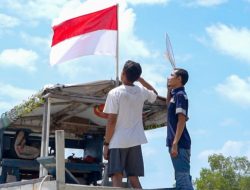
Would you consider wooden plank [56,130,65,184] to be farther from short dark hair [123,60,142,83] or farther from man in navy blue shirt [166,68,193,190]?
man in navy blue shirt [166,68,193,190]

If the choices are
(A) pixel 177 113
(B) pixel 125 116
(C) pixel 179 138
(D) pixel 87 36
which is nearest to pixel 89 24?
(D) pixel 87 36

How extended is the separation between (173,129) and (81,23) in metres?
2.44

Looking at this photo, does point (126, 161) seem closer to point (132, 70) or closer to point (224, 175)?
point (132, 70)

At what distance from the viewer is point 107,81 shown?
23.2 ft

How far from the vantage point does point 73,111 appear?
8.26 m

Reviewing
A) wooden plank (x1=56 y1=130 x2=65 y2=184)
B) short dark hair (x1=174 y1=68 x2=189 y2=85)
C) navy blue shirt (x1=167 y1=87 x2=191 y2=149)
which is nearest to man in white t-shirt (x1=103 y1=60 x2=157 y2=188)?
navy blue shirt (x1=167 y1=87 x2=191 y2=149)

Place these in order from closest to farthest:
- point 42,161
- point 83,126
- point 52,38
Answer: point 42,161 → point 52,38 → point 83,126

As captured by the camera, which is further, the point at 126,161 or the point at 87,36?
the point at 87,36

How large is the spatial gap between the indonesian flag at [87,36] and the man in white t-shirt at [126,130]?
4.65ft

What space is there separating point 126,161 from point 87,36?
88.0 inches

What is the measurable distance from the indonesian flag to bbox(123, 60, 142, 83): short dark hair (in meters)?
1.38

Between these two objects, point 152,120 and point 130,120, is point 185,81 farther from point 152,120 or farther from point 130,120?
point 152,120

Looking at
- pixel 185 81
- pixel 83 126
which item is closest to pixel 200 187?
pixel 83 126

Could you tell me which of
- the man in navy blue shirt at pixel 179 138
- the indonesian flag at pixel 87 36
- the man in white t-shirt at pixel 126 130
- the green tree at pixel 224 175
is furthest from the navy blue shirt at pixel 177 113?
the green tree at pixel 224 175
